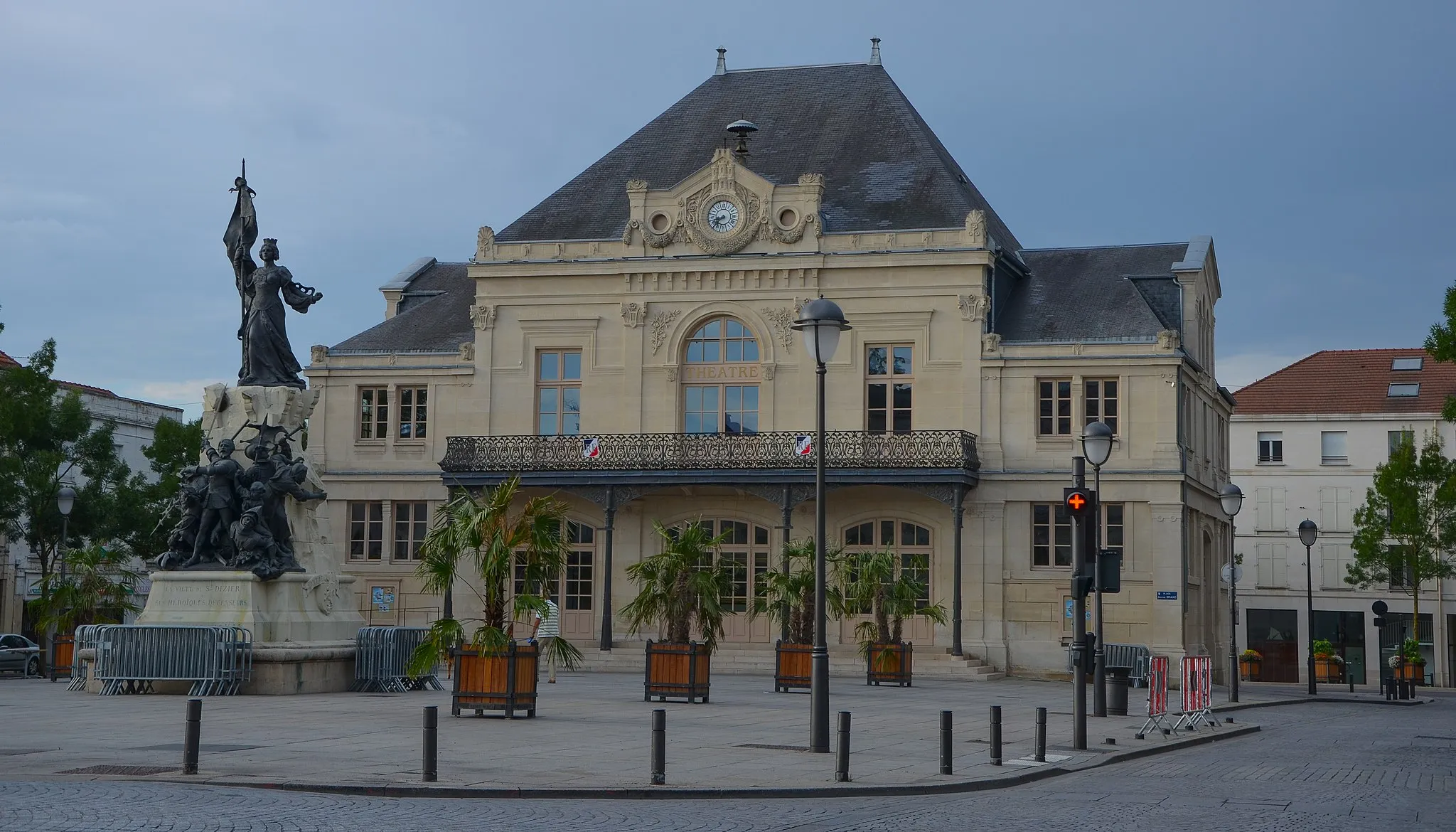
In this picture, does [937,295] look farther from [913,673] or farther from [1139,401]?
[913,673]

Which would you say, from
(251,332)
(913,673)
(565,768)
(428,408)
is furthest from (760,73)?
(565,768)

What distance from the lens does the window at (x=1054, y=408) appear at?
131 ft

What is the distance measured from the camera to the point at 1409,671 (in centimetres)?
4450

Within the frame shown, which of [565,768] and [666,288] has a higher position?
[666,288]

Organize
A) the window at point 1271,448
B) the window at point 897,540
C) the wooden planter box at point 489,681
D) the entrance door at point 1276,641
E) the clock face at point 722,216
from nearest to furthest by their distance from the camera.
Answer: the wooden planter box at point 489,681, the window at point 897,540, the clock face at point 722,216, the entrance door at point 1276,641, the window at point 1271,448

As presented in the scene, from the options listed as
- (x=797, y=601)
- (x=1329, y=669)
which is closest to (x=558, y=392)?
(x=797, y=601)

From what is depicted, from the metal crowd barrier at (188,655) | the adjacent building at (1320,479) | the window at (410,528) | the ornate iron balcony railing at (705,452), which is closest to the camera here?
the metal crowd barrier at (188,655)

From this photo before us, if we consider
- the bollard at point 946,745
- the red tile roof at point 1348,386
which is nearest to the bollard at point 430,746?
the bollard at point 946,745

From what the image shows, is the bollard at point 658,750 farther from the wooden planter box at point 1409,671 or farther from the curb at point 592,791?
the wooden planter box at point 1409,671

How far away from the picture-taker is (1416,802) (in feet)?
45.8

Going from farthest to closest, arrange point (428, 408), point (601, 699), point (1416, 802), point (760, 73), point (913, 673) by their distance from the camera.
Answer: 1. point (760, 73)
2. point (428, 408)
3. point (913, 673)
4. point (601, 699)
5. point (1416, 802)

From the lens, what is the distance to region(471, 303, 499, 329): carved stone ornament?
43.5m

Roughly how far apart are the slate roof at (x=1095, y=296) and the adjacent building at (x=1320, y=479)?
22.1 metres

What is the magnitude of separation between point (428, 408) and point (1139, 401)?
17.4m
